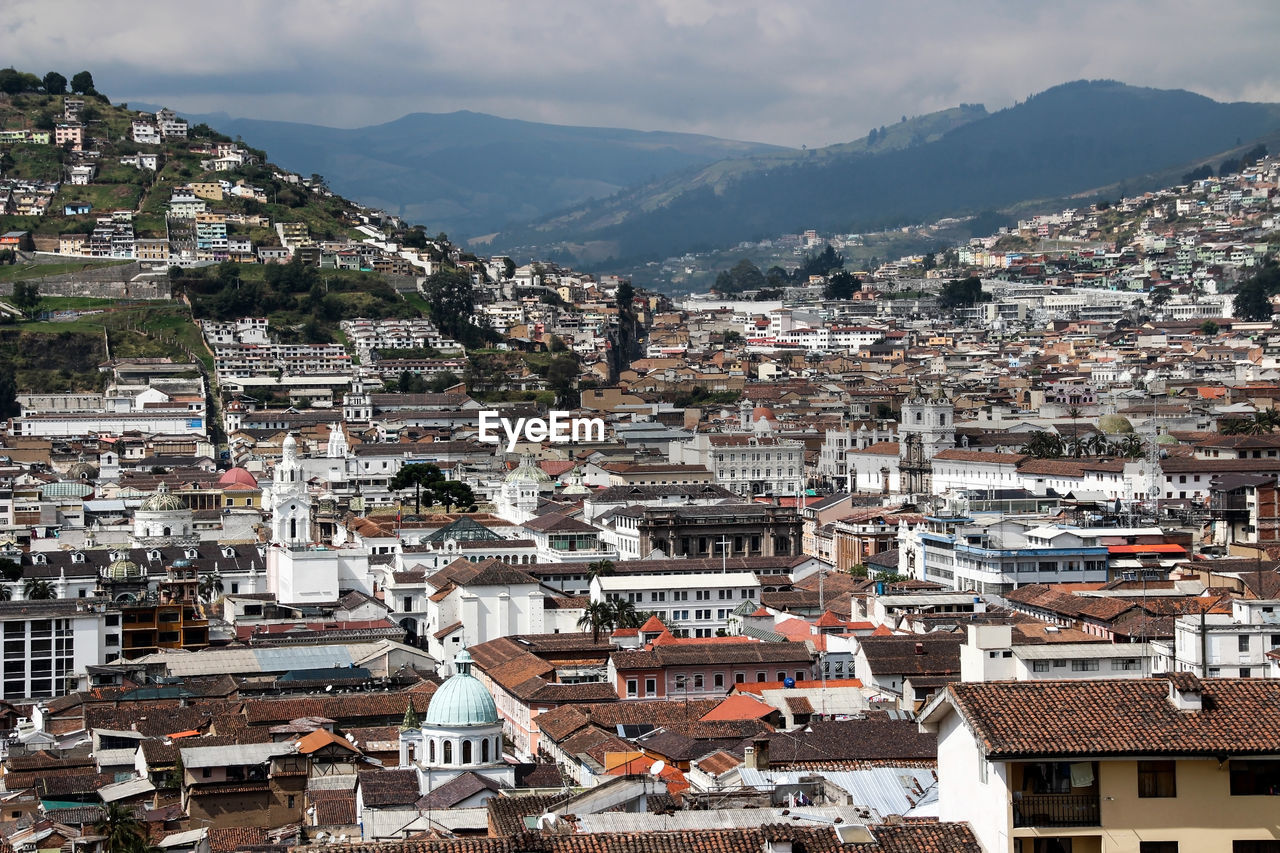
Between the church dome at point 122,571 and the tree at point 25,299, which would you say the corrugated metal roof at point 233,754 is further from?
the tree at point 25,299

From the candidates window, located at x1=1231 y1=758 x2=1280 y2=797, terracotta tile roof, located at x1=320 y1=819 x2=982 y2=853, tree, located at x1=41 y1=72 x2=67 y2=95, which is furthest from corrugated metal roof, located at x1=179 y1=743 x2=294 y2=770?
tree, located at x1=41 y1=72 x2=67 y2=95

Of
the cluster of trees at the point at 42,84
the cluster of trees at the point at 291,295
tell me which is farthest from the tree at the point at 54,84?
the cluster of trees at the point at 291,295

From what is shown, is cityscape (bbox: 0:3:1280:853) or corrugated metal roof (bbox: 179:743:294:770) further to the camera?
corrugated metal roof (bbox: 179:743:294:770)

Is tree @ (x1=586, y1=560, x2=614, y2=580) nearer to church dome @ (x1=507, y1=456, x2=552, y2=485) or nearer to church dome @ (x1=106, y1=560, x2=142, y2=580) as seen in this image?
church dome @ (x1=106, y1=560, x2=142, y2=580)

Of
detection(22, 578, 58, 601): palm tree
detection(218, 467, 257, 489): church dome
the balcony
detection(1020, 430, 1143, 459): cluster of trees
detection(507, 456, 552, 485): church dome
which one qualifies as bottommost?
detection(22, 578, 58, 601): palm tree

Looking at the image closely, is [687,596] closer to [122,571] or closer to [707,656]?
[707,656]

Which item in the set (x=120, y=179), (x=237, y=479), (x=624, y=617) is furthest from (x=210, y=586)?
(x=120, y=179)

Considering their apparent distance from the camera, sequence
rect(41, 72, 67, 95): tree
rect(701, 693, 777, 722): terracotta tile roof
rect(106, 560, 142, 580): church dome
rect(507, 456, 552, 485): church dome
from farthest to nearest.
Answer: rect(41, 72, 67, 95): tree
rect(507, 456, 552, 485): church dome
rect(106, 560, 142, 580): church dome
rect(701, 693, 777, 722): terracotta tile roof
